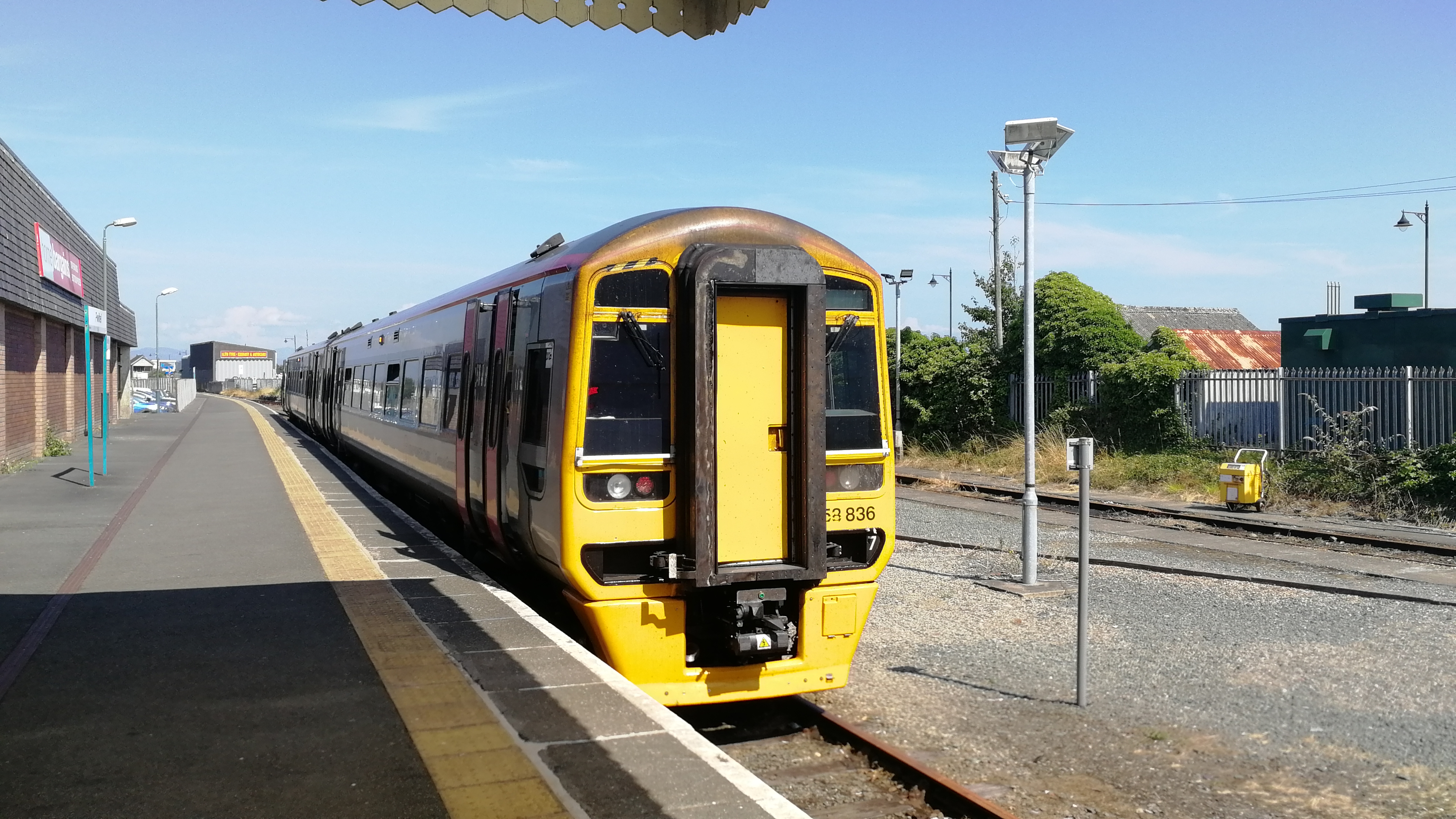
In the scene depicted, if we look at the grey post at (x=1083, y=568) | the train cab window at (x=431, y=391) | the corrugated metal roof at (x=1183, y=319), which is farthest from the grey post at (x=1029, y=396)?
the corrugated metal roof at (x=1183, y=319)

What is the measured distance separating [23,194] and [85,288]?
39.9ft

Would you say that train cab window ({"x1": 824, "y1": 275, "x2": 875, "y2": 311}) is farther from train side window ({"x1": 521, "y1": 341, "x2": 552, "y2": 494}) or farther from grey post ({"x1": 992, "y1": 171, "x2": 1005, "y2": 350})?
grey post ({"x1": 992, "y1": 171, "x2": 1005, "y2": 350})

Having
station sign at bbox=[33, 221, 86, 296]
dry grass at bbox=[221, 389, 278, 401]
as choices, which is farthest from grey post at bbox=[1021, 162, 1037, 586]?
dry grass at bbox=[221, 389, 278, 401]

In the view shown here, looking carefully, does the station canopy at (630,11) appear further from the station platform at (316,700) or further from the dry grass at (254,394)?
the dry grass at (254,394)

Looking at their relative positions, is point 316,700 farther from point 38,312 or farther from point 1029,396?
point 38,312

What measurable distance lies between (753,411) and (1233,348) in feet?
103

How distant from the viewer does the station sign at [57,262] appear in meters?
23.9

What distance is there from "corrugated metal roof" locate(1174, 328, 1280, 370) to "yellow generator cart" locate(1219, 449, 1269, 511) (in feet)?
48.0

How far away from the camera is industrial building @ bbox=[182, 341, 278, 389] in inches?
5138

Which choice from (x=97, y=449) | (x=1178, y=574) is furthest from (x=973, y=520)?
(x=97, y=449)

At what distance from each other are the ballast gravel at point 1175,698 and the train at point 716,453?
102 cm

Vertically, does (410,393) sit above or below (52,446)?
above

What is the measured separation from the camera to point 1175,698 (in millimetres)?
7344

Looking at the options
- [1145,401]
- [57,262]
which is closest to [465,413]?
[1145,401]
